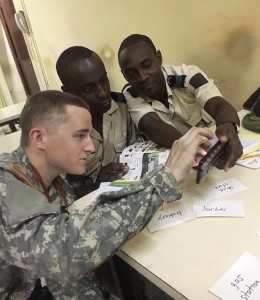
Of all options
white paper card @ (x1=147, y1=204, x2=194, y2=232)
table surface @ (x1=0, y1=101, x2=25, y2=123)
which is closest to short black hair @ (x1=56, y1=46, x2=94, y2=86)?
white paper card @ (x1=147, y1=204, x2=194, y2=232)

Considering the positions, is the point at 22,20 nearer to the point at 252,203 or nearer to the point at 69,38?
the point at 69,38

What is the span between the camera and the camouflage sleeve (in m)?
0.63

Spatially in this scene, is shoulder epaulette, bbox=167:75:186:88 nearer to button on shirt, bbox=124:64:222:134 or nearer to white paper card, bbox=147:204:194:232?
button on shirt, bbox=124:64:222:134

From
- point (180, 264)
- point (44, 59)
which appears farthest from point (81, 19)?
point (180, 264)

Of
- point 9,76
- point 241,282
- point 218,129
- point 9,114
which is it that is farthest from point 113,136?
point 9,76

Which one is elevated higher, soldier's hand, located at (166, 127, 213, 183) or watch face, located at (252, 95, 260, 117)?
soldier's hand, located at (166, 127, 213, 183)

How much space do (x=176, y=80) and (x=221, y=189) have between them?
2.70 ft

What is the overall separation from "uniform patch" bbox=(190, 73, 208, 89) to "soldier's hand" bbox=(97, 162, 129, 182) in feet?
1.98

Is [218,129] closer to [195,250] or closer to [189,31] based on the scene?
[195,250]

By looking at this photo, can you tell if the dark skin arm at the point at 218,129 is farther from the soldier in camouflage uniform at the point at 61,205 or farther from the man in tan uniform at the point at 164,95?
the soldier in camouflage uniform at the point at 61,205

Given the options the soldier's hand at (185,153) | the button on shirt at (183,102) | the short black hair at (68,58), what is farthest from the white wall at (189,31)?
the soldier's hand at (185,153)

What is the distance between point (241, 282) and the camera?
1.95 feet

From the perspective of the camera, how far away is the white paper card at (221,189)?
2.89 ft

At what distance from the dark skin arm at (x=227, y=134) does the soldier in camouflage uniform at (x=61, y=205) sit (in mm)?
118
